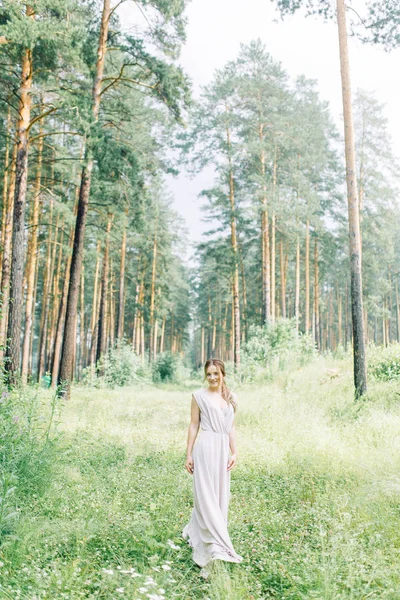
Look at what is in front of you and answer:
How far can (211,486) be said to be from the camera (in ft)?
14.9

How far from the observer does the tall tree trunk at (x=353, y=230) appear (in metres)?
10.9

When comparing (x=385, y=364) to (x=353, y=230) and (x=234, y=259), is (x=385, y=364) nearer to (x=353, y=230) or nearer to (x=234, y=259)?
(x=353, y=230)

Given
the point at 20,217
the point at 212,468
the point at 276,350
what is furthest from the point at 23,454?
the point at 276,350

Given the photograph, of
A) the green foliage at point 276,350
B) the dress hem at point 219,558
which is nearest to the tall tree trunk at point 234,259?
the green foliage at point 276,350

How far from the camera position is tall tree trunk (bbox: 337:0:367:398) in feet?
35.7

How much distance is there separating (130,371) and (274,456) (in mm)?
15419

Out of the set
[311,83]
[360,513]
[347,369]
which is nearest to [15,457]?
[360,513]

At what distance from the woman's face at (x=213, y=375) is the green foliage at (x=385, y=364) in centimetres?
832

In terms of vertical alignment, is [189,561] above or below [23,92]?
below

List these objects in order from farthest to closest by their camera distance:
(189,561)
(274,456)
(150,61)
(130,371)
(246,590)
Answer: (130,371) < (150,61) < (274,456) < (189,561) < (246,590)

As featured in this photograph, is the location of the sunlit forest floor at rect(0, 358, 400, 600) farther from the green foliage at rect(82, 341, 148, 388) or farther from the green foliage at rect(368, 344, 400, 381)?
the green foliage at rect(82, 341, 148, 388)

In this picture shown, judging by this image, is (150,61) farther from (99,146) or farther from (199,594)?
(199,594)

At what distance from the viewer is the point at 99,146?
12.4 metres

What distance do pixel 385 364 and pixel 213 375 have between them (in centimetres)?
909
